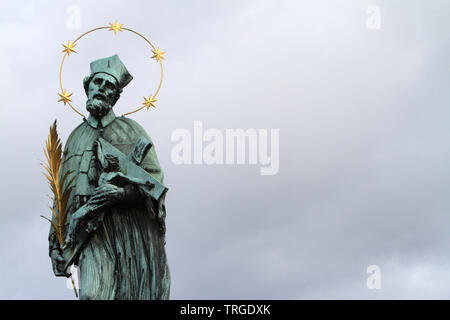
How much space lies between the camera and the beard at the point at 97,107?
15898 mm

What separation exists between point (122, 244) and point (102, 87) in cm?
249

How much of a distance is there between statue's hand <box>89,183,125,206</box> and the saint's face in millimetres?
1534

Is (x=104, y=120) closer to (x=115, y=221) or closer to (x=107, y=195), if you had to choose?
(x=107, y=195)

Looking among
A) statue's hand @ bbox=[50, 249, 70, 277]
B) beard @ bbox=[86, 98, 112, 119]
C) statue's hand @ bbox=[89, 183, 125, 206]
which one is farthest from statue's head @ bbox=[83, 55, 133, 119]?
statue's hand @ bbox=[50, 249, 70, 277]

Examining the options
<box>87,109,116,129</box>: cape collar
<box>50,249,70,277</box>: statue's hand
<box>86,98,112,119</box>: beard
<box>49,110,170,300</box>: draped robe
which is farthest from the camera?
<box>87,109,116,129</box>: cape collar

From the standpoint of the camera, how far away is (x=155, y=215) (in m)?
15.3

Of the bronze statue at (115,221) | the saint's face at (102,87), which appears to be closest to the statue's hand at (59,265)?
the bronze statue at (115,221)

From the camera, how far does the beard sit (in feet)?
52.2

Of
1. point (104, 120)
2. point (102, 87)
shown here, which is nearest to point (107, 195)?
point (104, 120)

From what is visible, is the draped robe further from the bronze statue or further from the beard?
the beard

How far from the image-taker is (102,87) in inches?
629
